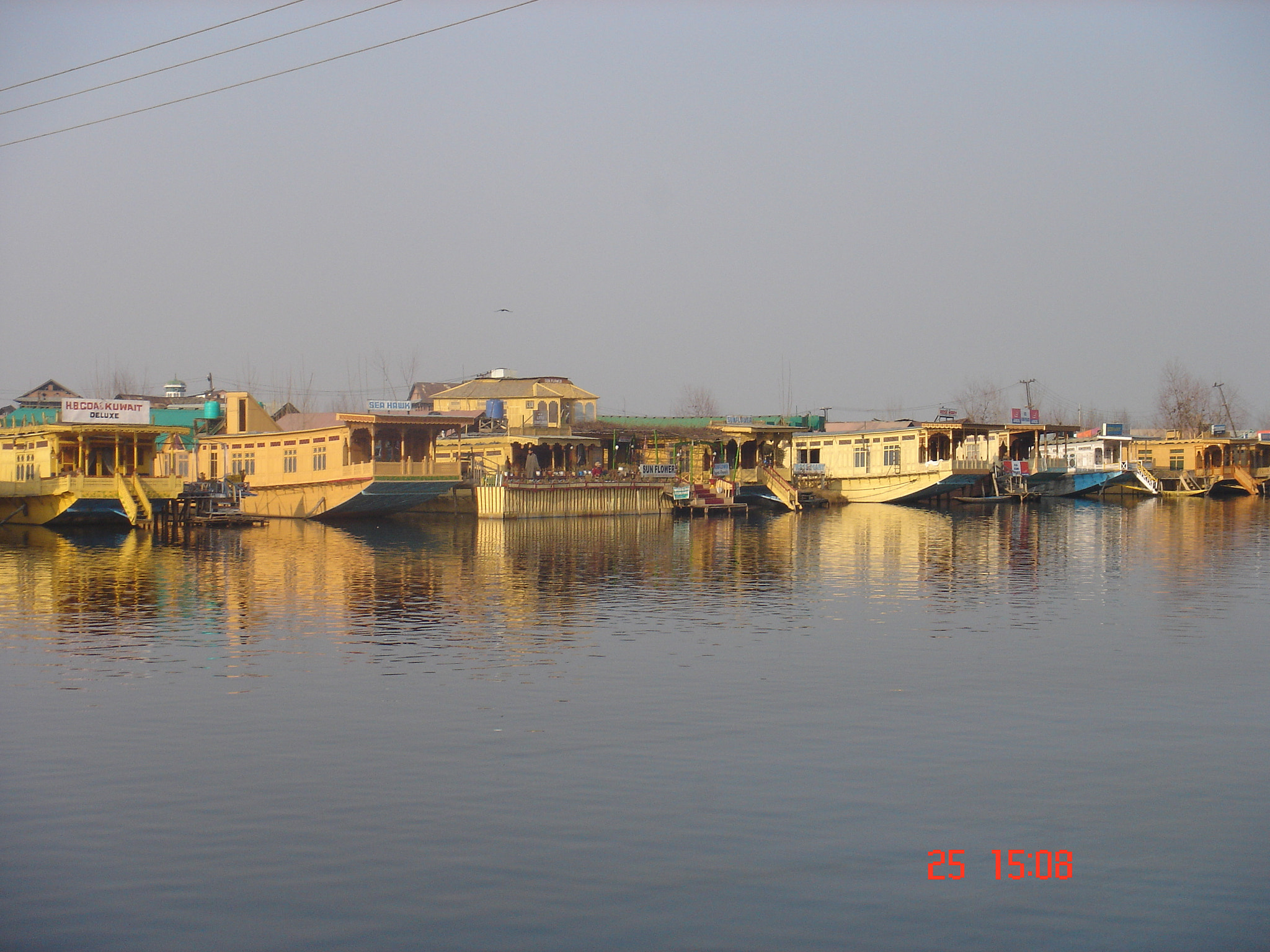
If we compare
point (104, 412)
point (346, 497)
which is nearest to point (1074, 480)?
point (346, 497)

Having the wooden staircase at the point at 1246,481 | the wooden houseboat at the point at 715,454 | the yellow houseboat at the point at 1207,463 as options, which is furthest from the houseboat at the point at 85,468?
the wooden staircase at the point at 1246,481

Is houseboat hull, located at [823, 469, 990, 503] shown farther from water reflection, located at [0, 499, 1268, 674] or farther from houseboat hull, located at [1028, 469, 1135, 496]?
water reflection, located at [0, 499, 1268, 674]

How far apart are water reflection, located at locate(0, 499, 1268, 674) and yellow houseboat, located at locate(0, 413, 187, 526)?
5.54ft

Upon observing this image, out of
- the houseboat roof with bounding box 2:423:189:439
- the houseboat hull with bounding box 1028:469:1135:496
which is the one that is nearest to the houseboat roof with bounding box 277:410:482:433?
the houseboat roof with bounding box 2:423:189:439

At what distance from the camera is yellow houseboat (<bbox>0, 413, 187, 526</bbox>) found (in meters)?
57.1

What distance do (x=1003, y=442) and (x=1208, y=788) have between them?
269 ft

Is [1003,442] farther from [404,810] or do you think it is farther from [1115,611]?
[404,810]

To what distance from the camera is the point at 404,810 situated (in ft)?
45.5

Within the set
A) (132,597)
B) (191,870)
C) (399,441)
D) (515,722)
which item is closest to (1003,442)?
(399,441)

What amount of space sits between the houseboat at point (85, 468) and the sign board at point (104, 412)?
0.10ft

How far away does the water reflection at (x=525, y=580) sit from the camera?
2620 centimetres

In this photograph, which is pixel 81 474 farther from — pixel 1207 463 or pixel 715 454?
pixel 1207 463

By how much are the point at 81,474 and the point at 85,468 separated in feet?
3.56

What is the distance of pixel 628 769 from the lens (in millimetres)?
15477
